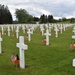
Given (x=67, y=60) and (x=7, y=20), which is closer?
(x=67, y=60)

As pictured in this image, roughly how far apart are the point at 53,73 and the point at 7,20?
69.6 metres

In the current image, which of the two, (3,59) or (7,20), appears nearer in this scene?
(3,59)

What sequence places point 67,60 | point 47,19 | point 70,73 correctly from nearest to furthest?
point 70,73 → point 67,60 → point 47,19

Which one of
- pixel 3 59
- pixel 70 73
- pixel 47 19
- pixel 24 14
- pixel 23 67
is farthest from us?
pixel 24 14

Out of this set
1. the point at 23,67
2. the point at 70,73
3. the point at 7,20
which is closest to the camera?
the point at 70,73

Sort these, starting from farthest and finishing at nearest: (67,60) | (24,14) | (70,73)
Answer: (24,14) → (67,60) → (70,73)

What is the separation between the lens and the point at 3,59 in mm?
10656

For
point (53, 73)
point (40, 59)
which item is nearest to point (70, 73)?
point (53, 73)

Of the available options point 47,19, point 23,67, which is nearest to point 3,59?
point 23,67

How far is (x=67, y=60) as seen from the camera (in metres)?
9.99

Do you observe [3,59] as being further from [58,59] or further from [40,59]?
[58,59]

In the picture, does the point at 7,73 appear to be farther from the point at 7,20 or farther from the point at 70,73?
the point at 7,20

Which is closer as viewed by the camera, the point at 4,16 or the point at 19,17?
the point at 4,16

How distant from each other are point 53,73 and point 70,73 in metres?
0.50
